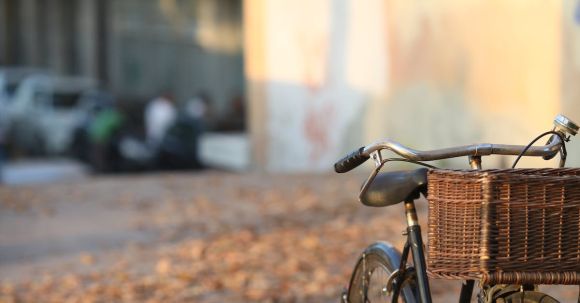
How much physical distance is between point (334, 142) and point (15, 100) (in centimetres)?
967

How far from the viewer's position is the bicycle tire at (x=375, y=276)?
2988 millimetres

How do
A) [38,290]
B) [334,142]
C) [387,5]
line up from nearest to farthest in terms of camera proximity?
1. [38,290]
2. [387,5]
3. [334,142]

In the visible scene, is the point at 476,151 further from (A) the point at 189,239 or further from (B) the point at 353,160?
(A) the point at 189,239

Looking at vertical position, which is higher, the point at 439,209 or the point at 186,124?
the point at 439,209

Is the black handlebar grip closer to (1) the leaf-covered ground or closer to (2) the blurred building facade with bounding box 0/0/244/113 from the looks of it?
(1) the leaf-covered ground

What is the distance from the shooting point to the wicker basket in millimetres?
2455

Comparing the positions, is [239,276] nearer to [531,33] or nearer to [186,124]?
[531,33]

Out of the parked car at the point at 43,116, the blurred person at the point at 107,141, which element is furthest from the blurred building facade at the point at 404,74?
the parked car at the point at 43,116

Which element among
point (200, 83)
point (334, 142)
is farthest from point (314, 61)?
point (200, 83)

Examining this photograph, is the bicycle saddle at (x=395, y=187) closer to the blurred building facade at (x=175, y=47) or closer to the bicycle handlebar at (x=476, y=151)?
the bicycle handlebar at (x=476, y=151)

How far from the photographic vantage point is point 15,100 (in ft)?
68.0

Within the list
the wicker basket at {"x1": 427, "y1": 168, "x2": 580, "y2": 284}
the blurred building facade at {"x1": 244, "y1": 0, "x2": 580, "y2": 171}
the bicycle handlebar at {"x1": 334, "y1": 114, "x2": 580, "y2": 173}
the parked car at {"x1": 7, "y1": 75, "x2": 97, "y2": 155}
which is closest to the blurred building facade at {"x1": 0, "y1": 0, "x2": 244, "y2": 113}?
the parked car at {"x1": 7, "y1": 75, "x2": 97, "y2": 155}

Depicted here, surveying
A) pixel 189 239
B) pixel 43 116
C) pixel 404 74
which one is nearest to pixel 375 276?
pixel 189 239

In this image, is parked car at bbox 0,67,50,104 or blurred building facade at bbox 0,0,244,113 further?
blurred building facade at bbox 0,0,244,113
